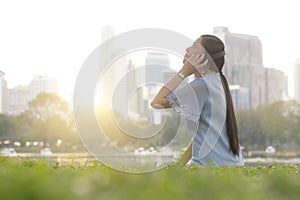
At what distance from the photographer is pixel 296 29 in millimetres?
45125

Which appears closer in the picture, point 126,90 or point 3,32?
point 126,90

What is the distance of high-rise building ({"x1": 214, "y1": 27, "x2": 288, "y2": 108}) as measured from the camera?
5366cm

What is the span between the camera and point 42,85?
4838cm

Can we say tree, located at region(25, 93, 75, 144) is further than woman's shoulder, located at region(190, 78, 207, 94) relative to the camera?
Yes

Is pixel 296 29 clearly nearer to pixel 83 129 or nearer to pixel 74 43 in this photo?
pixel 74 43

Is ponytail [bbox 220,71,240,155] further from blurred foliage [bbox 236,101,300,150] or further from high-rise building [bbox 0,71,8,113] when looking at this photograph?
blurred foliage [bbox 236,101,300,150]

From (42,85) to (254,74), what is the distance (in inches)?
764

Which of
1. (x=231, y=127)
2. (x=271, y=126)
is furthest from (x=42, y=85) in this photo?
(x=231, y=127)

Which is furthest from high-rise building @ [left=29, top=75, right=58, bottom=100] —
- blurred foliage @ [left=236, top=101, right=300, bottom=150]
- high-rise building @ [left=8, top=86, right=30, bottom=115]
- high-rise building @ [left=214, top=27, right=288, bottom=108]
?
high-rise building @ [left=214, top=27, right=288, bottom=108]

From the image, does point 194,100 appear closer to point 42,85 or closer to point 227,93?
point 227,93

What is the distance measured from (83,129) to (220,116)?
2.81 ft

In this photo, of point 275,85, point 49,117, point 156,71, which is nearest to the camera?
point 156,71

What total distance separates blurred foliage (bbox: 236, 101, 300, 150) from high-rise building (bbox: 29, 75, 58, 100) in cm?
1409

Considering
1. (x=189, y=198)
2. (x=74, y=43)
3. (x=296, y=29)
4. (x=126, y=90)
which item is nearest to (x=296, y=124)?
(x=296, y=29)
